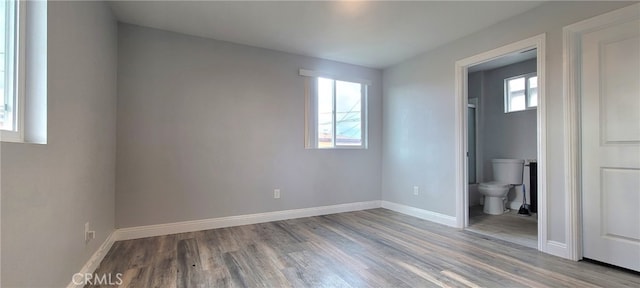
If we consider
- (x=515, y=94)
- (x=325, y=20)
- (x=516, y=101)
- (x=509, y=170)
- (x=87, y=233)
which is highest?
(x=325, y=20)

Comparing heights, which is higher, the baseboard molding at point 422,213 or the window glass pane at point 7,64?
the window glass pane at point 7,64

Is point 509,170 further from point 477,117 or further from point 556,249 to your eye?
point 556,249

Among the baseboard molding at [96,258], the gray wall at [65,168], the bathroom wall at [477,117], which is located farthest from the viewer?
the bathroom wall at [477,117]

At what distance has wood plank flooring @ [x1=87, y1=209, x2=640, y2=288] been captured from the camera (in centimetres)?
195

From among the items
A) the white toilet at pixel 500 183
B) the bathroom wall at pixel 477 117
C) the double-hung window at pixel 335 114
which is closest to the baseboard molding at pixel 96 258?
the double-hung window at pixel 335 114

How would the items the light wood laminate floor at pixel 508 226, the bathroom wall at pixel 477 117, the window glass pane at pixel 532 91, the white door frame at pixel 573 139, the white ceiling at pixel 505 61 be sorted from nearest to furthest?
the white door frame at pixel 573 139 → the light wood laminate floor at pixel 508 226 → the white ceiling at pixel 505 61 → the window glass pane at pixel 532 91 → the bathroom wall at pixel 477 117

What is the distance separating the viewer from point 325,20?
110 inches

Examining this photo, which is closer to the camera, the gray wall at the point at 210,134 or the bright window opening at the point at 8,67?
the bright window opening at the point at 8,67

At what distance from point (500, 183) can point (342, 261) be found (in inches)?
123

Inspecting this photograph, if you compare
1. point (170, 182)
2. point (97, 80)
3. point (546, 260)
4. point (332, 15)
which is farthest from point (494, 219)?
point (97, 80)

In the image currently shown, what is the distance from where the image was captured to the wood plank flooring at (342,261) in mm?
1949

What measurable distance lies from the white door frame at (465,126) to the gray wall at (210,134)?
5.19ft

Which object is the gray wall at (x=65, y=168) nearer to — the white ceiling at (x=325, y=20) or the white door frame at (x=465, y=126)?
the white ceiling at (x=325, y=20)

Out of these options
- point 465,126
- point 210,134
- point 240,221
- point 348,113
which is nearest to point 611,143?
point 465,126
